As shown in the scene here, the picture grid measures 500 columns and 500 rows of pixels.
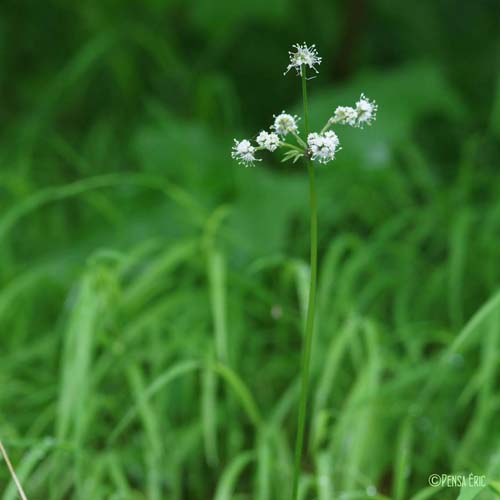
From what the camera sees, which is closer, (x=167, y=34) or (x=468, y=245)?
(x=468, y=245)

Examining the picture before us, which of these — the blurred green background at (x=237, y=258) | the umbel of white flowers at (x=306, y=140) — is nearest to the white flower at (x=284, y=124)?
the umbel of white flowers at (x=306, y=140)

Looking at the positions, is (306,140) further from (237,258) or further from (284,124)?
(237,258)

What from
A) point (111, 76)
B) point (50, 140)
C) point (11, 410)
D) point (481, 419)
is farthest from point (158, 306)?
point (111, 76)

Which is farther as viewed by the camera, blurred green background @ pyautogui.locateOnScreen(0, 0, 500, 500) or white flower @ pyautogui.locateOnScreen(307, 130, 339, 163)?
blurred green background @ pyautogui.locateOnScreen(0, 0, 500, 500)

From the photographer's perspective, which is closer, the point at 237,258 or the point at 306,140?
the point at 306,140

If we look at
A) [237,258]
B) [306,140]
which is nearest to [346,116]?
[306,140]

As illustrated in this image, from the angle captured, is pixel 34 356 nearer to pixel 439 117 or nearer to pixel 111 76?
pixel 111 76

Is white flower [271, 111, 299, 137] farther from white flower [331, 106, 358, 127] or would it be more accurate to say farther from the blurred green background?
the blurred green background

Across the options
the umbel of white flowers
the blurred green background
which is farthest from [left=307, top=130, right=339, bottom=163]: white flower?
the blurred green background
